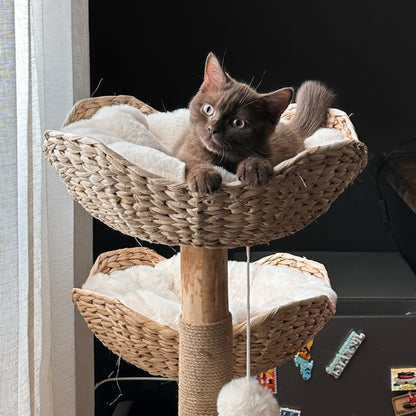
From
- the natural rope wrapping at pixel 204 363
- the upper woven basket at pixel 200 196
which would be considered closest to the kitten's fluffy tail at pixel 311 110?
the upper woven basket at pixel 200 196

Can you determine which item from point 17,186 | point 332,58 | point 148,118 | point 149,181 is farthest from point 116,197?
point 332,58

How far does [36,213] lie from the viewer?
47.2 inches

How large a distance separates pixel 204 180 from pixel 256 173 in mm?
67

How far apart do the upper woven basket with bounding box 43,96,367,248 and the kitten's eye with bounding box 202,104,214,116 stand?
20 centimetres

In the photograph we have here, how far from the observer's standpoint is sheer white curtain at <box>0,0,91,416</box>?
3.42 feet

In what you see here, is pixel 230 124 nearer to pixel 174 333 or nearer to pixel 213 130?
pixel 213 130

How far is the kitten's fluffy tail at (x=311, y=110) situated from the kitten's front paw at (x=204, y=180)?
0.40m

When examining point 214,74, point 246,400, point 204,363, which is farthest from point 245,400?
point 214,74

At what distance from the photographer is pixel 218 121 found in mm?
912

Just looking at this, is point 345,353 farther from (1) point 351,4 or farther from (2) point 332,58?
(1) point 351,4

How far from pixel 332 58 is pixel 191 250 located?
114 cm

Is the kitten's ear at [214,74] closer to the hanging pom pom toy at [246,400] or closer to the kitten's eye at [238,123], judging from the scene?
the kitten's eye at [238,123]

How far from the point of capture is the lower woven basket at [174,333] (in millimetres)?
1093

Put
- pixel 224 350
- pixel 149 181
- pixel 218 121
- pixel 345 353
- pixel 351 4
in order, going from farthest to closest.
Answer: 1. pixel 351 4
2. pixel 345 353
3. pixel 224 350
4. pixel 218 121
5. pixel 149 181
